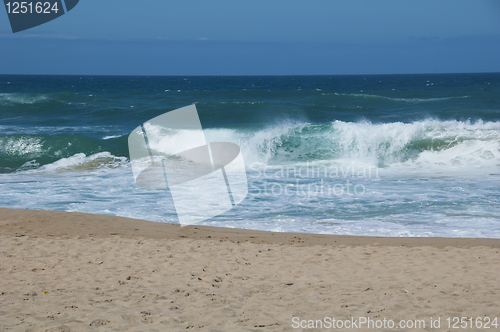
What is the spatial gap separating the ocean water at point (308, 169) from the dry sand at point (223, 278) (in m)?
1.01

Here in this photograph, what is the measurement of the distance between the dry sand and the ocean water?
Result: 39.8 inches

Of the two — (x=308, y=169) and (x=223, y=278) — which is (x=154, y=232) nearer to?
(x=223, y=278)

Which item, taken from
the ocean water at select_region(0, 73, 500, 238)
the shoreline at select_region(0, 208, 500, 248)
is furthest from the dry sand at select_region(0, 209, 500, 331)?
the ocean water at select_region(0, 73, 500, 238)

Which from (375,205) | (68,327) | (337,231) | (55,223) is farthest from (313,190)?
(68,327)

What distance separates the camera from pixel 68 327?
333cm

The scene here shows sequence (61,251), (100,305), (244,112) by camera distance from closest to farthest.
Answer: (100,305) < (61,251) < (244,112)

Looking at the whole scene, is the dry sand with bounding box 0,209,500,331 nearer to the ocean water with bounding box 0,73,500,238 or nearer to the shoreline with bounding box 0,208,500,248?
the shoreline with bounding box 0,208,500,248

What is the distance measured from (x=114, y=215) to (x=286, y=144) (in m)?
9.27

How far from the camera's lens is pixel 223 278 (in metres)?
4.59

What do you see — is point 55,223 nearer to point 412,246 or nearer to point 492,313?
point 412,246

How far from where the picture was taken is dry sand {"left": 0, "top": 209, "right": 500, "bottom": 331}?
3.56 metres

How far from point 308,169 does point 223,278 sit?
8.02 metres

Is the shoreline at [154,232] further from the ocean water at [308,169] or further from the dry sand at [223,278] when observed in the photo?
the ocean water at [308,169]

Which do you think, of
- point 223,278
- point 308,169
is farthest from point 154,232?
point 308,169
